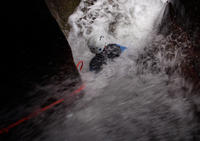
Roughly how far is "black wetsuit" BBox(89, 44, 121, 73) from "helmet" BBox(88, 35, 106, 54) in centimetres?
27

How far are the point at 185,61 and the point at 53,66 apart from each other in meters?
1.86

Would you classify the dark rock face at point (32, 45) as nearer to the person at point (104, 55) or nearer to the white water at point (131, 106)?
the white water at point (131, 106)

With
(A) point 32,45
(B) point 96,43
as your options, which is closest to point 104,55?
(B) point 96,43

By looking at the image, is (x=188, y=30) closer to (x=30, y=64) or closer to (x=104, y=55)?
(x=104, y=55)

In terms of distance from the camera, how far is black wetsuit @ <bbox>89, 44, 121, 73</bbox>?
2865 mm

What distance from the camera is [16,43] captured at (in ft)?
4.50

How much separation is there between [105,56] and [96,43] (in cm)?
58

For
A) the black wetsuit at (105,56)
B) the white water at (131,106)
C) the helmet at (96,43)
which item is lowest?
the white water at (131,106)

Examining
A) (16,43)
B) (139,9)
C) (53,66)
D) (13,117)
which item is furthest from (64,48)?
(139,9)

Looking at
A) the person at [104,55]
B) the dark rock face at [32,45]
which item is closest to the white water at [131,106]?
the person at [104,55]

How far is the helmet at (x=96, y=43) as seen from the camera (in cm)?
332

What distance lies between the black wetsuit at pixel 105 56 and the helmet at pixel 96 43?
27 cm

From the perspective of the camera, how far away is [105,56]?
298 centimetres

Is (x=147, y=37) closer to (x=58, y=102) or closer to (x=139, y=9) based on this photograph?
(x=139, y=9)
